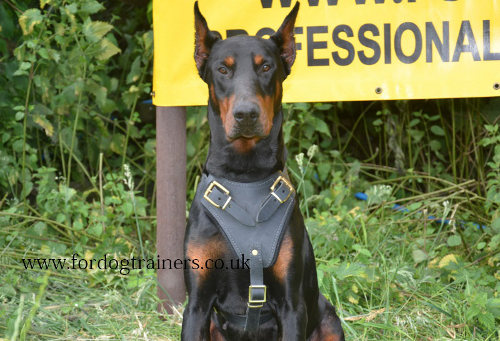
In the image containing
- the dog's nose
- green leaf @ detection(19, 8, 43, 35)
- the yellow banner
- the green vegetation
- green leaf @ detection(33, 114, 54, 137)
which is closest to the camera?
the dog's nose

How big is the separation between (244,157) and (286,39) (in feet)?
1.57

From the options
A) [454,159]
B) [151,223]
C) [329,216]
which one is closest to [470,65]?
[329,216]

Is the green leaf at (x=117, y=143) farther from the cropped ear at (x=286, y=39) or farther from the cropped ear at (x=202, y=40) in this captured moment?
the cropped ear at (x=286, y=39)

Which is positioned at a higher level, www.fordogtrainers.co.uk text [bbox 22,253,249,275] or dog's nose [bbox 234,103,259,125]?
dog's nose [bbox 234,103,259,125]

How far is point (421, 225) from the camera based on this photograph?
440 centimetres

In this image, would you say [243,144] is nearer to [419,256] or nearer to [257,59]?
[257,59]

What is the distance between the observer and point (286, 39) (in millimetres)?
2502

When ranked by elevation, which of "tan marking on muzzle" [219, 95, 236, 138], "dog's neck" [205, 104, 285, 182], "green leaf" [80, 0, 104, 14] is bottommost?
"dog's neck" [205, 104, 285, 182]

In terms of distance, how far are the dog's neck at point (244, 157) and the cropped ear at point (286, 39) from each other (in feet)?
0.75

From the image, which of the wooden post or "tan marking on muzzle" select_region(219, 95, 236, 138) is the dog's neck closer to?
"tan marking on muzzle" select_region(219, 95, 236, 138)

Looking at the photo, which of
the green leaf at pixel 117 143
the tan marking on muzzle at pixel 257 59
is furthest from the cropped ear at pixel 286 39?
the green leaf at pixel 117 143

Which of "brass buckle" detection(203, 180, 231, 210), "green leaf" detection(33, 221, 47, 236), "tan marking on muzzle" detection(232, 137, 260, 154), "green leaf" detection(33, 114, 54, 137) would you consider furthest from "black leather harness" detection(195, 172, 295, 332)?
"green leaf" detection(33, 114, 54, 137)

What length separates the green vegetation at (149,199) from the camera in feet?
10.8

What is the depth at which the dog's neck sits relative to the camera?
7.96ft
